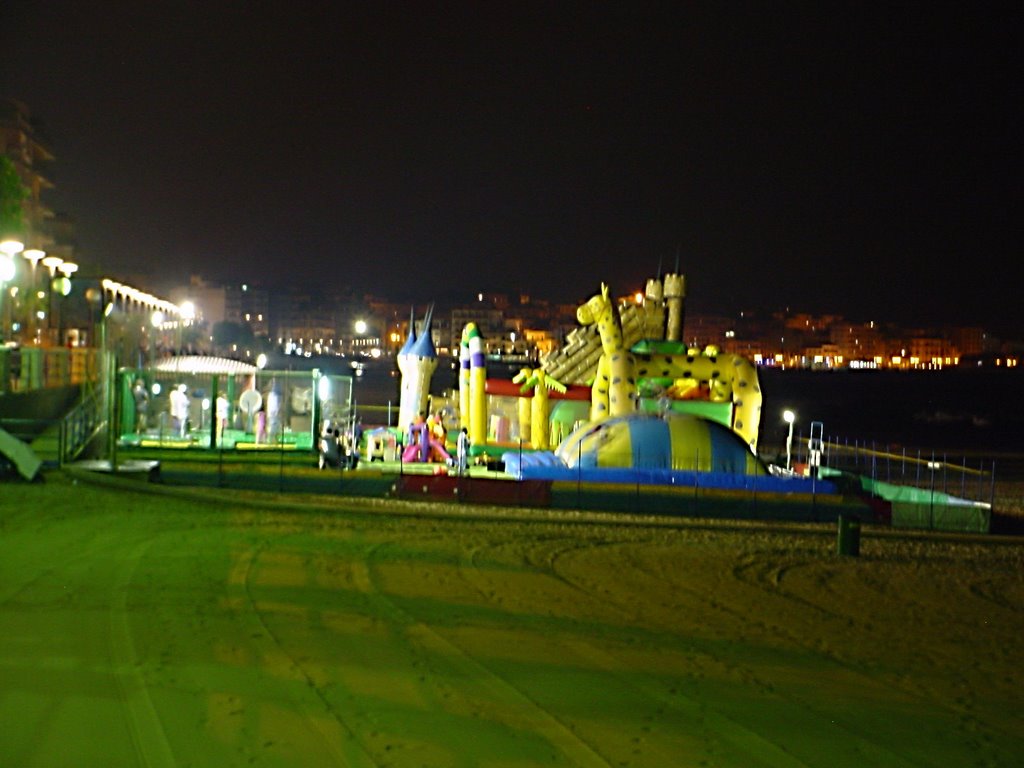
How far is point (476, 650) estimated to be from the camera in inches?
323

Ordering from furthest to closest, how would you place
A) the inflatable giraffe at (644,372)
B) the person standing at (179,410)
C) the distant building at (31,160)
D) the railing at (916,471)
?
the distant building at (31,160), the railing at (916,471), the inflatable giraffe at (644,372), the person standing at (179,410)

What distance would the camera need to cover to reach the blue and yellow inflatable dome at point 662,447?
74.1 feet

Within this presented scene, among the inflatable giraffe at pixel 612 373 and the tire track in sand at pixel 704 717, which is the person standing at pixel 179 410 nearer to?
the inflatable giraffe at pixel 612 373

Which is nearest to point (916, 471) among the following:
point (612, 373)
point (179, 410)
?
point (612, 373)

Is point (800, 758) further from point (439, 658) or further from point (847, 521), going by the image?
point (847, 521)

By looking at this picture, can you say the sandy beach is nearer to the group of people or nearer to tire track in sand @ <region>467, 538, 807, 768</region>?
tire track in sand @ <region>467, 538, 807, 768</region>

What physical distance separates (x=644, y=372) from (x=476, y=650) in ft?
62.4

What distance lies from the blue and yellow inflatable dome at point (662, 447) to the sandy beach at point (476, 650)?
26.1ft

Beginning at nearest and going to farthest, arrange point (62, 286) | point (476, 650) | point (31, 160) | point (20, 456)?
1. point (476, 650)
2. point (20, 456)
3. point (62, 286)
4. point (31, 160)

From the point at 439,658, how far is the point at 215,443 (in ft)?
50.4

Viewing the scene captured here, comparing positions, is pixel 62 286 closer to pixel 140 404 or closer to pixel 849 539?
pixel 140 404

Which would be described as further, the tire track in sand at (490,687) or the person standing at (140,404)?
the person standing at (140,404)

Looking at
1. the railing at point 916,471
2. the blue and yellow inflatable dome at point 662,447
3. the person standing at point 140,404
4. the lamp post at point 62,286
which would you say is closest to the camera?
the blue and yellow inflatable dome at point 662,447

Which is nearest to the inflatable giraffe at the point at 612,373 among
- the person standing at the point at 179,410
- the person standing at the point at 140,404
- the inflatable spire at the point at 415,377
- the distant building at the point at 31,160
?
the inflatable spire at the point at 415,377
